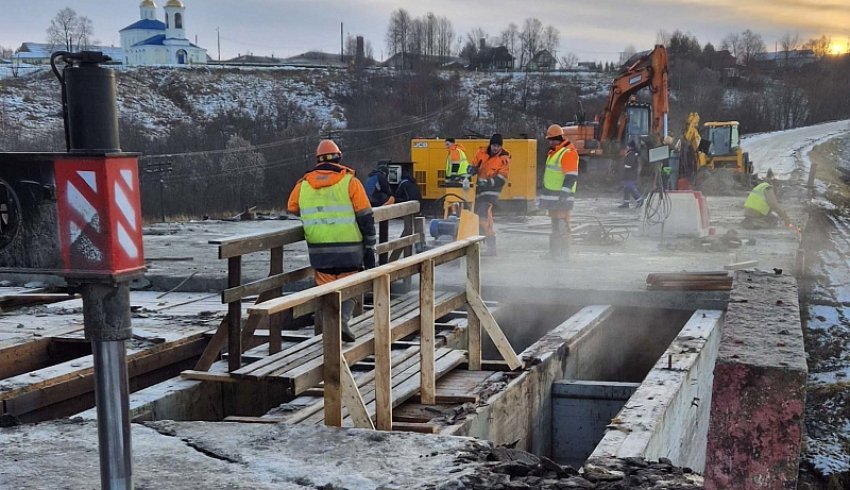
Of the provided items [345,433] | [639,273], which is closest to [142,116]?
[639,273]

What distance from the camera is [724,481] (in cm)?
303

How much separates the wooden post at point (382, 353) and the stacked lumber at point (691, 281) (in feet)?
16.0

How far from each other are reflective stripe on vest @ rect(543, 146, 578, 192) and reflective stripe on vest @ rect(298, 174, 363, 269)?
195 inches

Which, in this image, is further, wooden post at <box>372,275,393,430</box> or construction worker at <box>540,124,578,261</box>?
construction worker at <box>540,124,578,261</box>

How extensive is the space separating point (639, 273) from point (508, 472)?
6.91m

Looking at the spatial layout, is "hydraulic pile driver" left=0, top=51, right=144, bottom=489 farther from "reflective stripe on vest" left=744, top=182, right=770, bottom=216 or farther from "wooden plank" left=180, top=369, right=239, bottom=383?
"reflective stripe on vest" left=744, top=182, right=770, bottom=216

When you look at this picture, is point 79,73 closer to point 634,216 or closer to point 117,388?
point 117,388

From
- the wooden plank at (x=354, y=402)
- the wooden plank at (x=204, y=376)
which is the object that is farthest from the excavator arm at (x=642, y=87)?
the wooden plank at (x=354, y=402)

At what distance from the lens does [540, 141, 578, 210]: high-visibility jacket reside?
35.4ft

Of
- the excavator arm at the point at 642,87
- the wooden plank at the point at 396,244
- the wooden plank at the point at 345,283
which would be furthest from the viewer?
the excavator arm at the point at 642,87

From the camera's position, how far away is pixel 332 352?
183 inches

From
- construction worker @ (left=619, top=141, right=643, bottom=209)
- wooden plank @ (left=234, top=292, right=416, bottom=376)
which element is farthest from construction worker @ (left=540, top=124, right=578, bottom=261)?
construction worker @ (left=619, top=141, right=643, bottom=209)

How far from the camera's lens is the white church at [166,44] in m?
87.5

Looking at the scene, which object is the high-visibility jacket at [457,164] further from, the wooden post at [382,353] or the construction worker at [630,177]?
the wooden post at [382,353]
